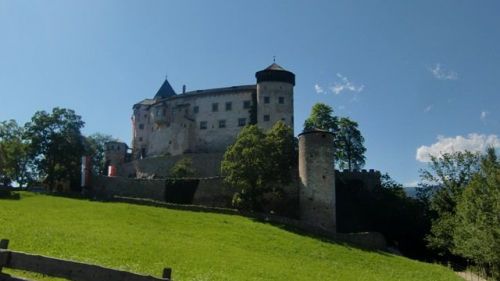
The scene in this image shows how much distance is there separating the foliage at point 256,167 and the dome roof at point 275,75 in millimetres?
18156

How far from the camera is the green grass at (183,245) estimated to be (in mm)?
22516

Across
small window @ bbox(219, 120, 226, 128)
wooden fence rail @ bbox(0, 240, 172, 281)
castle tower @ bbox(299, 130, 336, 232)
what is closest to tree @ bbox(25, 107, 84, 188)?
small window @ bbox(219, 120, 226, 128)

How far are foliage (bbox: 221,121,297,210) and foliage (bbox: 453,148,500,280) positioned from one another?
17.2m

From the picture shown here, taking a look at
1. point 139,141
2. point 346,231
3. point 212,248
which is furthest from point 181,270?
point 139,141

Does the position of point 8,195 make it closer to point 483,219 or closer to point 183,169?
point 183,169

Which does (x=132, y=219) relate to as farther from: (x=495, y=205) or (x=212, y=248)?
(x=495, y=205)

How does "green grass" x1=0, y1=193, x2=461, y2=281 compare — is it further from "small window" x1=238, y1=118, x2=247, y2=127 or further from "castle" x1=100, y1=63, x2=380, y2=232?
"small window" x1=238, y1=118, x2=247, y2=127

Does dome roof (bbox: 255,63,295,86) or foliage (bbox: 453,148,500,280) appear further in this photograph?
dome roof (bbox: 255,63,295,86)

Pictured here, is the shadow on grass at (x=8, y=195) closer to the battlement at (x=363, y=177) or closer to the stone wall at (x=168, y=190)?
the stone wall at (x=168, y=190)

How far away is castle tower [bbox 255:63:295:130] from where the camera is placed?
224 feet

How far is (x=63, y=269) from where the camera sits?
388 inches

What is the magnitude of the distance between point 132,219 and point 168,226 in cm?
333

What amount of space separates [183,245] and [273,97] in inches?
1641

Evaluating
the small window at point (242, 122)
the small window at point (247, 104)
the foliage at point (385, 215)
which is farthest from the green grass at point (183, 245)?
the small window at point (247, 104)
